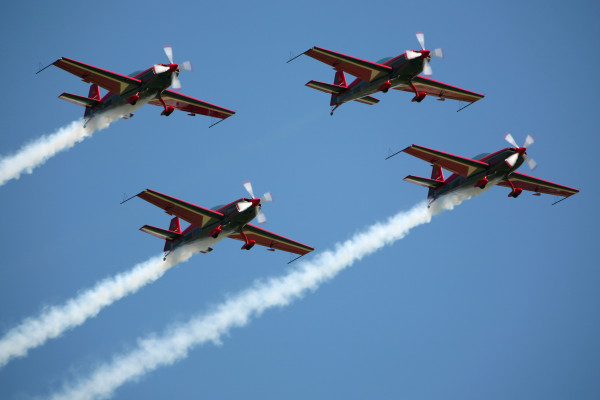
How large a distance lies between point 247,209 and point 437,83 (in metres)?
19.7

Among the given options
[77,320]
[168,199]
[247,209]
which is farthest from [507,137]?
[77,320]

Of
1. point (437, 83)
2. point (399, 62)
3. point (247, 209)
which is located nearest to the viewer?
point (247, 209)

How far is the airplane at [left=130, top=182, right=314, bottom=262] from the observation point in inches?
2640

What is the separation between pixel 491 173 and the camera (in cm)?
7131

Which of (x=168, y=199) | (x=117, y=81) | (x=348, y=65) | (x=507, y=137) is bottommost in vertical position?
(x=507, y=137)

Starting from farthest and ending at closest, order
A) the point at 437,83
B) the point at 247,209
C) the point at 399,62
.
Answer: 1. the point at 437,83
2. the point at 399,62
3. the point at 247,209

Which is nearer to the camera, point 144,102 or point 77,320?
point 144,102

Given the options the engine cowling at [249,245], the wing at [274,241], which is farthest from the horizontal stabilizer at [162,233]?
the engine cowling at [249,245]

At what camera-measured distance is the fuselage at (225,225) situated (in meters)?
66.9

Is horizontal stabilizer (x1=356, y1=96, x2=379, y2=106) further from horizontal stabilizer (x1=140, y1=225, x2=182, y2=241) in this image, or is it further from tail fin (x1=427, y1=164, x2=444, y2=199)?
horizontal stabilizer (x1=140, y1=225, x2=182, y2=241)

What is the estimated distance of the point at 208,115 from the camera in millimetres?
80188

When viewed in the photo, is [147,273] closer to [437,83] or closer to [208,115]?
[208,115]

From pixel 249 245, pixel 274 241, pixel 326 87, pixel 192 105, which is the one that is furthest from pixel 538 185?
pixel 192 105

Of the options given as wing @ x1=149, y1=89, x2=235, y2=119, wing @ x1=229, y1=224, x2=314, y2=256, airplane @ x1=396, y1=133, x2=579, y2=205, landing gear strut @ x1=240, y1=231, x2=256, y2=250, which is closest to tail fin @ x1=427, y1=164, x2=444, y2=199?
airplane @ x1=396, y1=133, x2=579, y2=205
